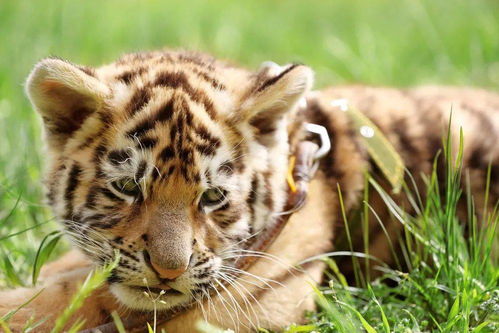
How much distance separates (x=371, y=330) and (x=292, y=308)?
25.8 inches

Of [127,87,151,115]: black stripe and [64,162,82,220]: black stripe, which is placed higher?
[127,87,151,115]: black stripe

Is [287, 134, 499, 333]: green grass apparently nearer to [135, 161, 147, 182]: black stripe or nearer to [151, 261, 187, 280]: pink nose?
[151, 261, 187, 280]: pink nose

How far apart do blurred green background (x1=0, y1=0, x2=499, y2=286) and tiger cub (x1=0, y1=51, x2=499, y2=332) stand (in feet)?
3.09

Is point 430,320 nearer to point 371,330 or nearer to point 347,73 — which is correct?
point 371,330

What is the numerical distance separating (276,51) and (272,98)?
212 inches

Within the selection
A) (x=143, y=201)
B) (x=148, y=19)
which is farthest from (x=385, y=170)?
(x=148, y=19)

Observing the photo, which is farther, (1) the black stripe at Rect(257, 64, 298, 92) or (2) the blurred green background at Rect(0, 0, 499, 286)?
(2) the blurred green background at Rect(0, 0, 499, 286)

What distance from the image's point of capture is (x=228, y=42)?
816cm

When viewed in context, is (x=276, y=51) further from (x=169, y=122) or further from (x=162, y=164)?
(x=162, y=164)

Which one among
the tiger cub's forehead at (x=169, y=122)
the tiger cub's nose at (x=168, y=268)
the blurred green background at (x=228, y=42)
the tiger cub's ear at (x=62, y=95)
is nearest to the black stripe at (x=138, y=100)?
the tiger cub's forehead at (x=169, y=122)

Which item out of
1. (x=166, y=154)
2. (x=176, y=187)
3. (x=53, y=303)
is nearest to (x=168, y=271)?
(x=176, y=187)

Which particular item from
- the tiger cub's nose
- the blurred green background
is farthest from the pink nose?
the blurred green background

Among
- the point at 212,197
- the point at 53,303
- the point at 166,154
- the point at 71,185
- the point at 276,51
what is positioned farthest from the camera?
the point at 276,51

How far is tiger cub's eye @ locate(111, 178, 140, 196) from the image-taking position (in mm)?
2945
